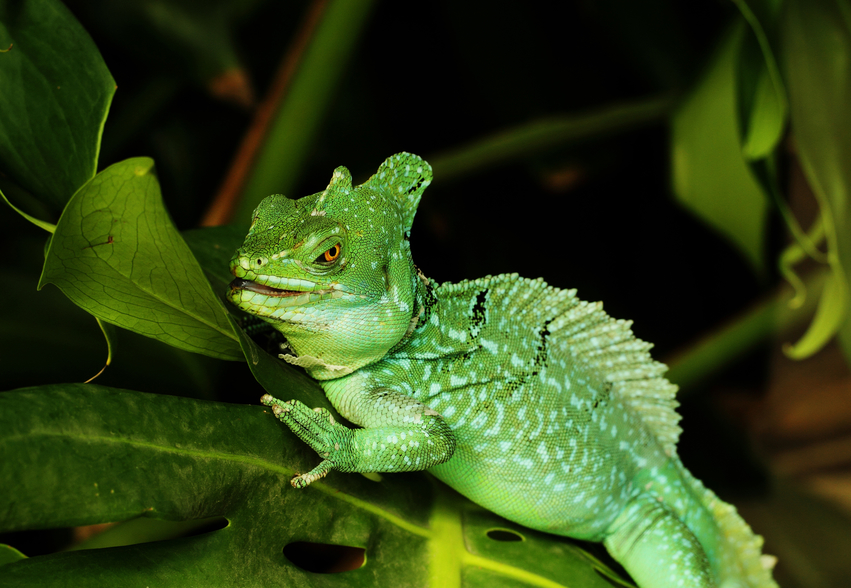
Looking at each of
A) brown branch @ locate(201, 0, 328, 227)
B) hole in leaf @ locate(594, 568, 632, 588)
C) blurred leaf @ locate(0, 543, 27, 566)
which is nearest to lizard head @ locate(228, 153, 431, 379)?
blurred leaf @ locate(0, 543, 27, 566)

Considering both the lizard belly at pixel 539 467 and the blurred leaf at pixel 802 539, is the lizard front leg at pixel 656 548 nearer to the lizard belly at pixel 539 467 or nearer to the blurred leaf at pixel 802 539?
the lizard belly at pixel 539 467

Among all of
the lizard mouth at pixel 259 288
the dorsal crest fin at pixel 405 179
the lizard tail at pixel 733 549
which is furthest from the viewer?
the lizard tail at pixel 733 549

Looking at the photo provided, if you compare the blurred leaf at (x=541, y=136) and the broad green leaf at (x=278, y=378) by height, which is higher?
the blurred leaf at (x=541, y=136)

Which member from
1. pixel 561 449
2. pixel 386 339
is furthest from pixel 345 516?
pixel 561 449

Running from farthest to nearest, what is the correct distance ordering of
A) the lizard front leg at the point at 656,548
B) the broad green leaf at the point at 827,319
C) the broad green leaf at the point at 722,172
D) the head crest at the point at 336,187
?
the broad green leaf at the point at 722,172, the broad green leaf at the point at 827,319, the lizard front leg at the point at 656,548, the head crest at the point at 336,187

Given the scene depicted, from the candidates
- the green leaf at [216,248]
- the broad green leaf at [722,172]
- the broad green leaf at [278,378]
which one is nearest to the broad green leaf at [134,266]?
the broad green leaf at [278,378]

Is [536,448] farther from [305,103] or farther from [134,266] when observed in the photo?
[305,103]

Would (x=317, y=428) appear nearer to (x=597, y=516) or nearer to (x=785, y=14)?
(x=597, y=516)
